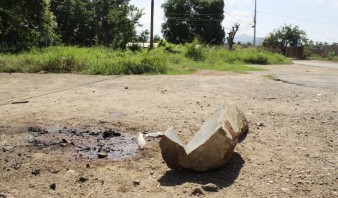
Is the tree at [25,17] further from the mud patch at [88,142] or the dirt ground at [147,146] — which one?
the mud patch at [88,142]

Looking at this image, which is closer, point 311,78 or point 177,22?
point 311,78

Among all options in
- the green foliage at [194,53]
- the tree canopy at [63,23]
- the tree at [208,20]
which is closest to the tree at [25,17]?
the tree canopy at [63,23]

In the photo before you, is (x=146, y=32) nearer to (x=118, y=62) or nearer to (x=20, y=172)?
(x=118, y=62)

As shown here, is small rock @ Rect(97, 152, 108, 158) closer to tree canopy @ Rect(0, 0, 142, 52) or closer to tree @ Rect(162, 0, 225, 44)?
tree canopy @ Rect(0, 0, 142, 52)

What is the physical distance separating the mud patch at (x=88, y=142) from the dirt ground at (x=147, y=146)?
0.01 meters

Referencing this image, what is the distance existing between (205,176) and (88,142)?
1709mm

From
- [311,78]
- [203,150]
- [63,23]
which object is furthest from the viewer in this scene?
[63,23]

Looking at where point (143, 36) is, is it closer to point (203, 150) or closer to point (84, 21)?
point (84, 21)

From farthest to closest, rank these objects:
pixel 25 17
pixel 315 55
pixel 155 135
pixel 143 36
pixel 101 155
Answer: pixel 315 55 → pixel 143 36 → pixel 25 17 → pixel 155 135 → pixel 101 155

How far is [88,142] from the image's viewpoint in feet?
13.8

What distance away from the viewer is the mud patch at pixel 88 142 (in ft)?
12.6

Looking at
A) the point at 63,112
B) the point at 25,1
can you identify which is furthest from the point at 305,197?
the point at 25,1

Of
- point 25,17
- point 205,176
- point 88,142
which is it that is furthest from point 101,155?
point 25,17

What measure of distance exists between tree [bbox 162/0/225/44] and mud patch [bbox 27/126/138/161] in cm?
4209
